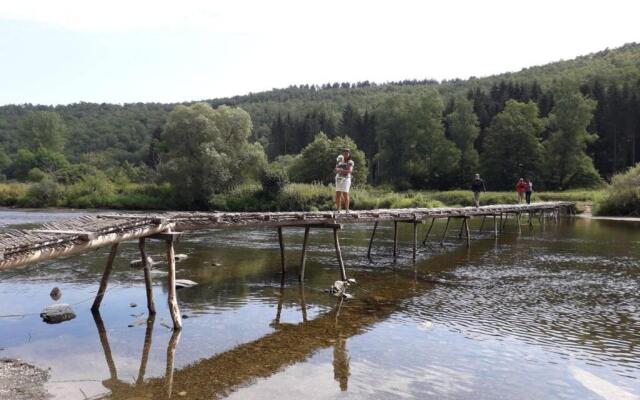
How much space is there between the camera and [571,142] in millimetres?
76250

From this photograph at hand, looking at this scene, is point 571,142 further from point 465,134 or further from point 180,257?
point 180,257

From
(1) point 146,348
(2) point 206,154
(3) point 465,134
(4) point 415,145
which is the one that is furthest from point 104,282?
(4) point 415,145

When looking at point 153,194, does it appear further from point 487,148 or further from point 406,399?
point 406,399

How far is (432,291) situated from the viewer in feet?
63.0

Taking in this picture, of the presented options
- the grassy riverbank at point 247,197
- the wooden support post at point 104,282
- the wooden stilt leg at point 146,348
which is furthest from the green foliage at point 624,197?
the wooden support post at point 104,282

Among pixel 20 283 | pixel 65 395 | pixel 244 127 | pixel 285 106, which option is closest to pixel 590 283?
pixel 65 395

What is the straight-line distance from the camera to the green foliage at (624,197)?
52.0m

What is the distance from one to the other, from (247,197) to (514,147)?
41709mm

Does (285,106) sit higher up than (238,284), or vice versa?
(285,106)

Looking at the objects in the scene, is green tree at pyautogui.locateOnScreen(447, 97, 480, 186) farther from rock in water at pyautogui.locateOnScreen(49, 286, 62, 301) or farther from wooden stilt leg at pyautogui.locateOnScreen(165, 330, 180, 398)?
wooden stilt leg at pyautogui.locateOnScreen(165, 330, 180, 398)

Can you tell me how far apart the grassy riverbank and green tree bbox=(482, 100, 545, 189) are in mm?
13072

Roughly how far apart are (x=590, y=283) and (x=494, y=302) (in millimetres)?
5393

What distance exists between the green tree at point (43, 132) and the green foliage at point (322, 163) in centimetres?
7419

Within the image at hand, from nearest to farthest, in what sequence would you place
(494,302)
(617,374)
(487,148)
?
(617,374)
(494,302)
(487,148)
